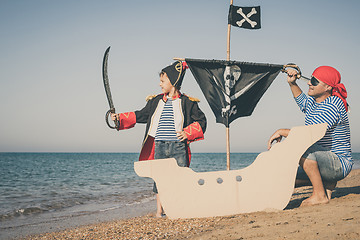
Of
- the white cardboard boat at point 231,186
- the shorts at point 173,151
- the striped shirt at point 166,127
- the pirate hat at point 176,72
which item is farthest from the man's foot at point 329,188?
the pirate hat at point 176,72

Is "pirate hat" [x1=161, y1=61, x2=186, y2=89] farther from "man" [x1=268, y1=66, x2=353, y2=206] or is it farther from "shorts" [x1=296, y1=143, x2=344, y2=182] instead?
"shorts" [x1=296, y1=143, x2=344, y2=182]

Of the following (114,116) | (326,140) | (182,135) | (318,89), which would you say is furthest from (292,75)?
(114,116)

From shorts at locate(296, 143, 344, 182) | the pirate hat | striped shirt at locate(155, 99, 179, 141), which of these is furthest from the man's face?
striped shirt at locate(155, 99, 179, 141)

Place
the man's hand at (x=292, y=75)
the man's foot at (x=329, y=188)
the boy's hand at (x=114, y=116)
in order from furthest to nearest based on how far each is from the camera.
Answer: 1. the man's hand at (x=292, y=75)
2. the boy's hand at (x=114, y=116)
3. the man's foot at (x=329, y=188)

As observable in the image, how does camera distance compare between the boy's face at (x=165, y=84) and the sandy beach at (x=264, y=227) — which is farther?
the boy's face at (x=165, y=84)

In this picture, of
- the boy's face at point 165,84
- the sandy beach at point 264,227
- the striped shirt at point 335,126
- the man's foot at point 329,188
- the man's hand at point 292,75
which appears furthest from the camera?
the boy's face at point 165,84

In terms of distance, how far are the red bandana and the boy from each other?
1.39 metres

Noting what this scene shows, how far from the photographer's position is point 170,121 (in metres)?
3.62

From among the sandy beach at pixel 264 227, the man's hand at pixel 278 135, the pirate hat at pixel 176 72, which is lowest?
the sandy beach at pixel 264 227

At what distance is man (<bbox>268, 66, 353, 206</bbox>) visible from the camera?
3092 millimetres

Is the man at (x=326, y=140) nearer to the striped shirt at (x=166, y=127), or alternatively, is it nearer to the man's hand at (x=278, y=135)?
the man's hand at (x=278, y=135)

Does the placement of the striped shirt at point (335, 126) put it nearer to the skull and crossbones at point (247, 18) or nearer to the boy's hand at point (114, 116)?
the skull and crossbones at point (247, 18)

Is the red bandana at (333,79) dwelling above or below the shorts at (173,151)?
above

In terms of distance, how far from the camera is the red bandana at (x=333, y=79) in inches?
127
